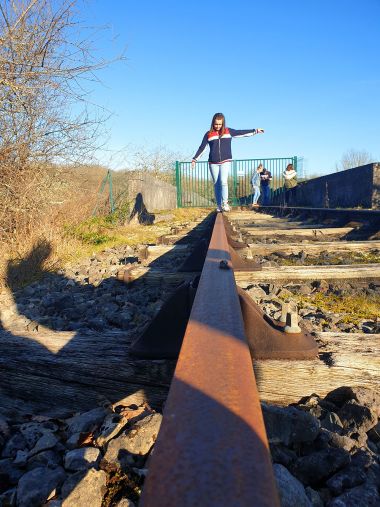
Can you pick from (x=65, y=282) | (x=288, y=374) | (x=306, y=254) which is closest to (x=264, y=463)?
(x=288, y=374)

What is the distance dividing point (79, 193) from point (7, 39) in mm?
2963

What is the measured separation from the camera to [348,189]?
12195 mm

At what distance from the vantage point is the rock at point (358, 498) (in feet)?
2.66

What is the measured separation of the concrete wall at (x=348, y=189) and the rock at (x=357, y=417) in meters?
10.4

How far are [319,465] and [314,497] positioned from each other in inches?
4.1

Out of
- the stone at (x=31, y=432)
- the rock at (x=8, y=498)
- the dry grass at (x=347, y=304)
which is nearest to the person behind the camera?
the rock at (x=8, y=498)

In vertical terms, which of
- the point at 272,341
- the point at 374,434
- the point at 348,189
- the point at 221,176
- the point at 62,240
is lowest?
the point at 374,434

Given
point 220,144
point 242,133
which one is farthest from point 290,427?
point 242,133

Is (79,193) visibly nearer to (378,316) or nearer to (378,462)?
(378,316)

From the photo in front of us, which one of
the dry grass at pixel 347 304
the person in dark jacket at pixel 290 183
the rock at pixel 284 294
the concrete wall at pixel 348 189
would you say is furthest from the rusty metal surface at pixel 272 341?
the person in dark jacket at pixel 290 183

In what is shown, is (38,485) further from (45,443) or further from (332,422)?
(332,422)

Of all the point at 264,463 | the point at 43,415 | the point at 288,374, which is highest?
the point at 264,463

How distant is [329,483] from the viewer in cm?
92

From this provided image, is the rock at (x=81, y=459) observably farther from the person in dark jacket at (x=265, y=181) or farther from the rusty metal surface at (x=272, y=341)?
the person in dark jacket at (x=265, y=181)
